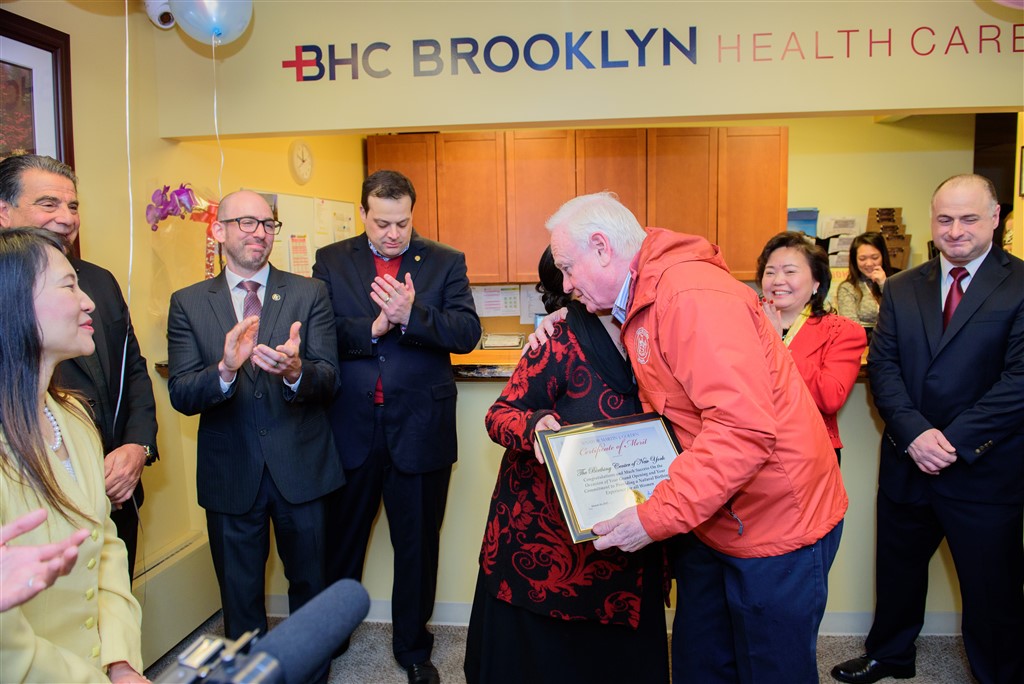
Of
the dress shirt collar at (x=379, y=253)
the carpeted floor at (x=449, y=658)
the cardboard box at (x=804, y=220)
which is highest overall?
the cardboard box at (x=804, y=220)

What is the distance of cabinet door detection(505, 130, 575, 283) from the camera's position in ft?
16.0

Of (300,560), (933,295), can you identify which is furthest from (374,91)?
(933,295)

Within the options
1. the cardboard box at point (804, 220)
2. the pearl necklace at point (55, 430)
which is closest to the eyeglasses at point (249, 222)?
the pearl necklace at point (55, 430)

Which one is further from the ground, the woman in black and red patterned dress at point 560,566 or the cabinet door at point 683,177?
the cabinet door at point 683,177

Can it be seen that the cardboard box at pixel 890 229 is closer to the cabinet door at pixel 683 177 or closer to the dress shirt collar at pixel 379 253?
the cabinet door at pixel 683 177

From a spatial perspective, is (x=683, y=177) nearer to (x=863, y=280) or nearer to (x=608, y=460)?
(x=863, y=280)

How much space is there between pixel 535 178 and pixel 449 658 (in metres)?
3.28

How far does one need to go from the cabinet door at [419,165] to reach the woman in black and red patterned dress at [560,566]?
3.44 metres

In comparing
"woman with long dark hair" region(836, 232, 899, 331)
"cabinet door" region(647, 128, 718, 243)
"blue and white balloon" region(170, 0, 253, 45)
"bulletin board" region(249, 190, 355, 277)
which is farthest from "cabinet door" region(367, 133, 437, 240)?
"woman with long dark hair" region(836, 232, 899, 331)

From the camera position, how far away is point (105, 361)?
2.09 metres

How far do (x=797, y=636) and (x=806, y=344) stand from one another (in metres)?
1.14

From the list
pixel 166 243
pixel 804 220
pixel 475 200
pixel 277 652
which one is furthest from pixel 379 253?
pixel 804 220

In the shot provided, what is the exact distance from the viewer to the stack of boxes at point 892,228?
5.52 m

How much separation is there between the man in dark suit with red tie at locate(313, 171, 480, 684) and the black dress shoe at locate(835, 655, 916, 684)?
141 cm
